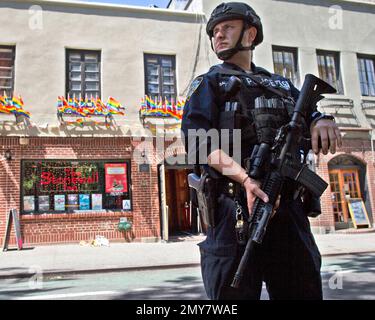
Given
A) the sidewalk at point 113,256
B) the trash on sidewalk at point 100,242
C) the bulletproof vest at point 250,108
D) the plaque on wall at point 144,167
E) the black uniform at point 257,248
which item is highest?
the plaque on wall at point 144,167

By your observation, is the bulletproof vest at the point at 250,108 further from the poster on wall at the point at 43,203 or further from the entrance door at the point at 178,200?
the entrance door at the point at 178,200

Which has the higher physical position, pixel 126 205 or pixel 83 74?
pixel 83 74

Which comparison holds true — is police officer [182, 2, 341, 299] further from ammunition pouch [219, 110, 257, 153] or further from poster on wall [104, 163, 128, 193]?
poster on wall [104, 163, 128, 193]

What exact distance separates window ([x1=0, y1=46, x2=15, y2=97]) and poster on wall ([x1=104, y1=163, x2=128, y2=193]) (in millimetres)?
3799

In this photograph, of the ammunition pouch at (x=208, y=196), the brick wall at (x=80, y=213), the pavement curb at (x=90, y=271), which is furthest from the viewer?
the brick wall at (x=80, y=213)

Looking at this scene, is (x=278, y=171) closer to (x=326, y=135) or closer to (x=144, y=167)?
(x=326, y=135)

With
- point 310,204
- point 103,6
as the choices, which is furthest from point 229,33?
point 103,6

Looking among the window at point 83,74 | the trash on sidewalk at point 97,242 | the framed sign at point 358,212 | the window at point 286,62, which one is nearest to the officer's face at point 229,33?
the trash on sidewalk at point 97,242

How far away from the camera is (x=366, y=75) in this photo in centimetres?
1569

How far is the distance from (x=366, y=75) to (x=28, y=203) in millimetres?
13560

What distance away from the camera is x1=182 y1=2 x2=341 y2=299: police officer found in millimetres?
1806

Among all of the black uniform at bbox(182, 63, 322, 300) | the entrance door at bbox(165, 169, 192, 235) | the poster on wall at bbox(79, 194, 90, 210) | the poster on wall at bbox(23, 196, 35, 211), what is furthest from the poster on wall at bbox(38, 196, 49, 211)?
the black uniform at bbox(182, 63, 322, 300)

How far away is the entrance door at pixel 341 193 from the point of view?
47.3 feet

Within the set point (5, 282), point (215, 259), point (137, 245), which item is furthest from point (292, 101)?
point (137, 245)
